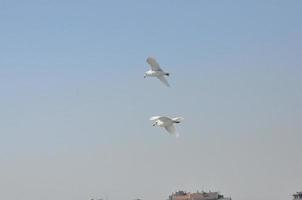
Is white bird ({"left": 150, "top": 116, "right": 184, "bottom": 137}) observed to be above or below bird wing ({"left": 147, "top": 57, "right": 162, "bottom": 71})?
below

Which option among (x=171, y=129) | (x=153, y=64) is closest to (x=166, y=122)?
(x=171, y=129)

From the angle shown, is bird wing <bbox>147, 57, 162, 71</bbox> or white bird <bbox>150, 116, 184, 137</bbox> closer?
white bird <bbox>150, 116, 184, 137</bbox>

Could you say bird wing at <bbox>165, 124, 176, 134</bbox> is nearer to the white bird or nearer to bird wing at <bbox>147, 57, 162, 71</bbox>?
the white bird

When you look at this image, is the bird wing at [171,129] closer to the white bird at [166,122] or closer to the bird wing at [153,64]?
the white bird at [166,122]

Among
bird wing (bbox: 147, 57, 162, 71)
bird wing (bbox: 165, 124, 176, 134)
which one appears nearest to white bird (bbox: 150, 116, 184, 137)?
bird wing (bbox: 165, 124, 176, 134)

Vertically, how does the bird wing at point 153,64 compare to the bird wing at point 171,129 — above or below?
above

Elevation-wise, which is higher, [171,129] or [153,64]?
[153,64]

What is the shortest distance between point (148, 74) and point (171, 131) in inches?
504

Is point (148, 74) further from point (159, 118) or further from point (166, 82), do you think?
point (159, 118)

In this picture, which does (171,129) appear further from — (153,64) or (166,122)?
(153,64)

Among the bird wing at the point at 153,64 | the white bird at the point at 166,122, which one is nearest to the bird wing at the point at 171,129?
the white bird at the point at 166,122

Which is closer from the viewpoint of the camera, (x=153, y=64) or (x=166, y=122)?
(x=166, y=122)

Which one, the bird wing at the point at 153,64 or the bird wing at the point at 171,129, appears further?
the bird wing at the point at 153,64

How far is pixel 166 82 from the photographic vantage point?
75.9 metres
